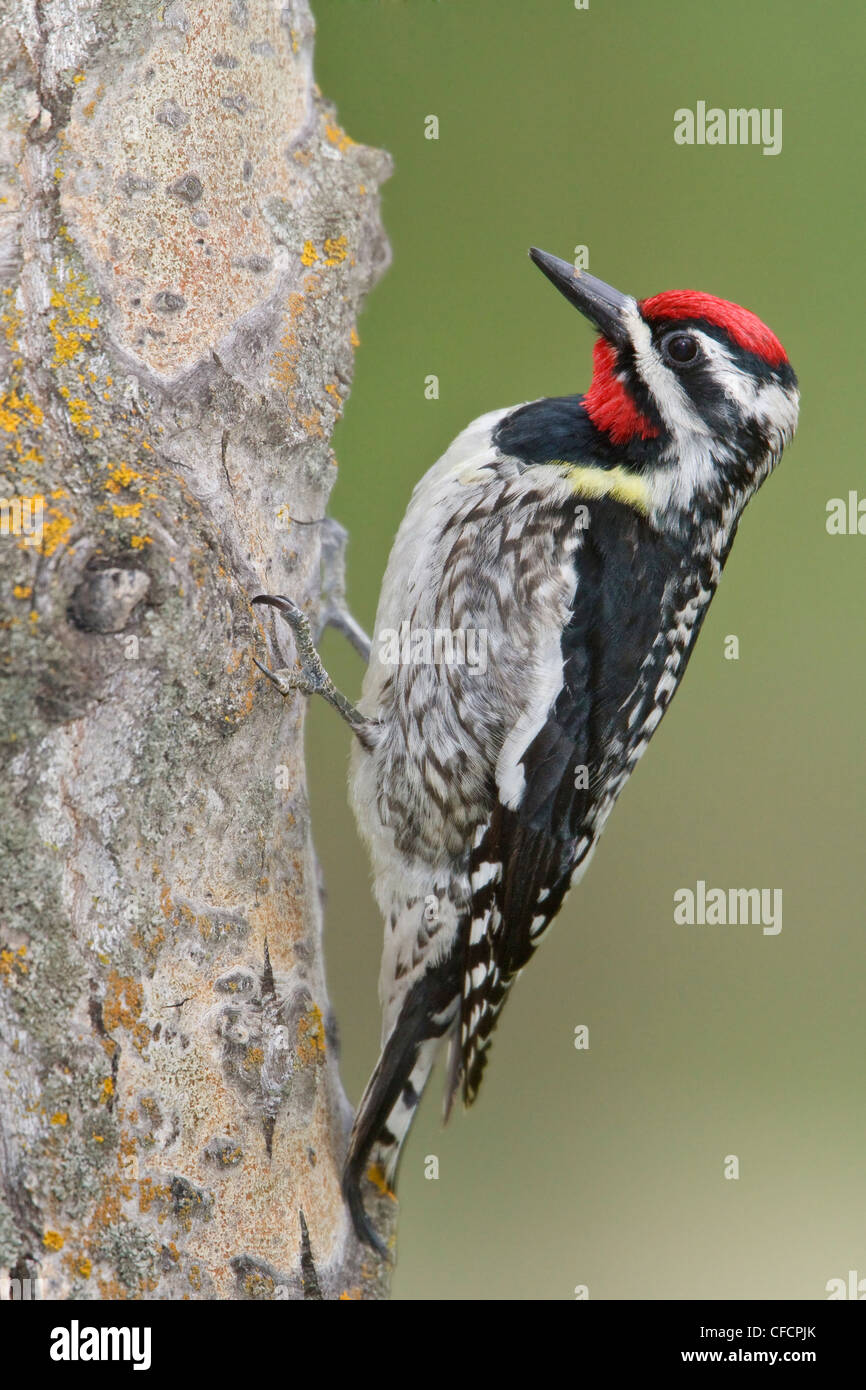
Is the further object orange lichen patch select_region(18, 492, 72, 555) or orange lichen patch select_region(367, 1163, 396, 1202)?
orange lichen patch select_region(367, 1163, 396, 1202)

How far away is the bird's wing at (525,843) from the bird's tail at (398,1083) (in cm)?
5

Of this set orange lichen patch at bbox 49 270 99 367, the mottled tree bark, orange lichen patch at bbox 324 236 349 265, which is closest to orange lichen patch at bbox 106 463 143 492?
the mottled tree bark

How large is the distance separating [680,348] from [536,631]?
551mm

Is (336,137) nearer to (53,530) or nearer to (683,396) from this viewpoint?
(683,396)

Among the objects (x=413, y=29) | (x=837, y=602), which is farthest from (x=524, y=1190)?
(x=413, y=29)

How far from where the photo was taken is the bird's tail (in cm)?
192

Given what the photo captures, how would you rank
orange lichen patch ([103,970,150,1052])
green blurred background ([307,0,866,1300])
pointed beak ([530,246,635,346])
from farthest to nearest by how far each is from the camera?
green blurred background ([307,0,866,1300])
pointed beak ([530,246,635,346])
orange lichen patch ([103,970,150,1052])

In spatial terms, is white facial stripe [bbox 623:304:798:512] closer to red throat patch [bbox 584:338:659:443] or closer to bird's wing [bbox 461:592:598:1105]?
red throat patch [bbox 584:338:659:443]

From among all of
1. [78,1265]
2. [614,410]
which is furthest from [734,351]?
[78,1265]

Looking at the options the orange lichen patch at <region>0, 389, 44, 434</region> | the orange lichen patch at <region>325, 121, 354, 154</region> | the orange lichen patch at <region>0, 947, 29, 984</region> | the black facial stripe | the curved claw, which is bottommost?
the orange lichen patch at <region>0, 947, 29, 984</region>

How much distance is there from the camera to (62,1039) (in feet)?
4.89

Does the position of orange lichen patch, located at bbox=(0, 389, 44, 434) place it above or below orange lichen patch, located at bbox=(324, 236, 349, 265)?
below

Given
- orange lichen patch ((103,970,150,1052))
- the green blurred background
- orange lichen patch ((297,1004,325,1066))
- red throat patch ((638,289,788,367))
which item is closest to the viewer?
orange lichen patch ((103,970,150,1052))

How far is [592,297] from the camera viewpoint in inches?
86.7
